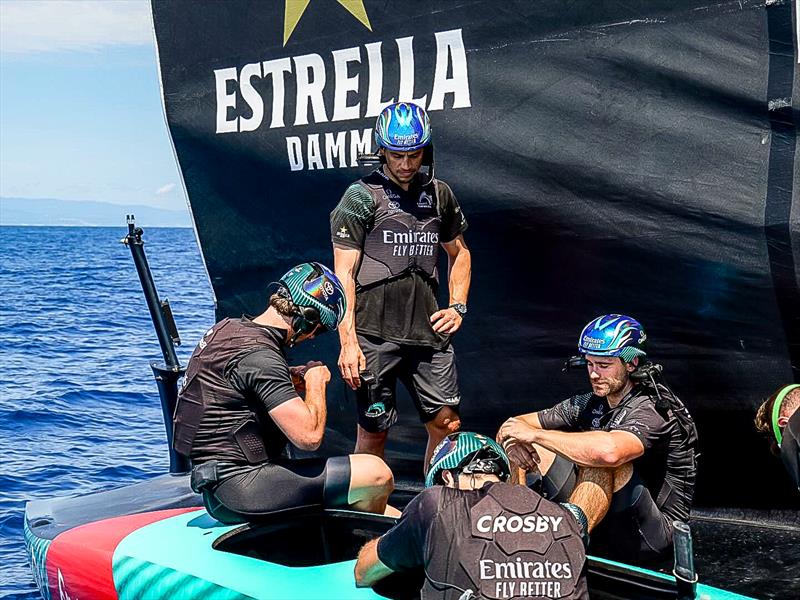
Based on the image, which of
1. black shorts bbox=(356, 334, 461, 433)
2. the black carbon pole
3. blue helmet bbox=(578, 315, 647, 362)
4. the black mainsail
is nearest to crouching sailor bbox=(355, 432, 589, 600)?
blue helmet bbox=(578, 315, 647, 362)

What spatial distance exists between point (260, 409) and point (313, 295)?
1.79 ft

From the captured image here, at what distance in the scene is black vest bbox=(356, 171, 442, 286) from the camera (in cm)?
583

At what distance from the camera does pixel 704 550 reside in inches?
225

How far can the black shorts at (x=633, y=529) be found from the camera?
479 cm

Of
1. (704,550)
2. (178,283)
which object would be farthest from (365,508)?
(178,283)

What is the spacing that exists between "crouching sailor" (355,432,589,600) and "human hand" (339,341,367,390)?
193 centimetres

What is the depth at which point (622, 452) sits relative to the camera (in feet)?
15.3

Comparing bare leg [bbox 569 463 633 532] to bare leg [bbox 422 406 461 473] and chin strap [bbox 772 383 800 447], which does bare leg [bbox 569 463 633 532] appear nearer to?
chin strap [bbox 772 383 800 447]

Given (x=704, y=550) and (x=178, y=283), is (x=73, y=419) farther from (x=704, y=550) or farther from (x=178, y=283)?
(x=178, y=283)

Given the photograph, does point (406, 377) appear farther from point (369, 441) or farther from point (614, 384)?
point (614, 384)

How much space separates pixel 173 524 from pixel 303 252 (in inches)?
107

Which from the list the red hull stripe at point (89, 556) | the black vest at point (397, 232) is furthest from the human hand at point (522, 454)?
the red hull stripe at point (89, 556)

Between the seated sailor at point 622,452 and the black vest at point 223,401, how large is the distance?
115 cm

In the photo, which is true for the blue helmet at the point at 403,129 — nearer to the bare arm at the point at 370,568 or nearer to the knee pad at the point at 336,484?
the knee pad at the point at 336,484
